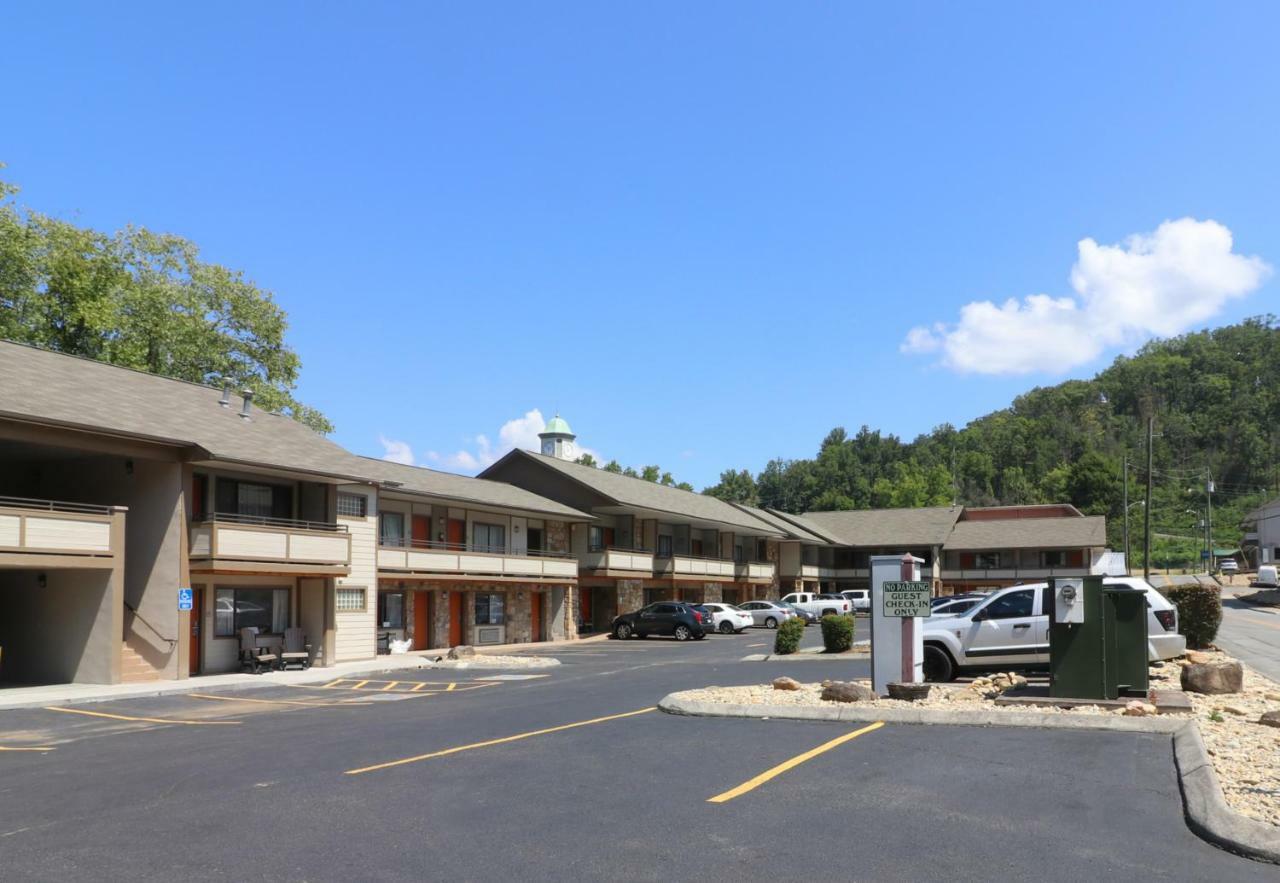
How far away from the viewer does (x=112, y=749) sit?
1376cm

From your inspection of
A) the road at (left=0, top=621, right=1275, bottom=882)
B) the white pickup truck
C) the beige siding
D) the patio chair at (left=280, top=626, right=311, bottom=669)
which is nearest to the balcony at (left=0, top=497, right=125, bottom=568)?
the patio chair at (left=280, top=626, right=311, bottom=669)

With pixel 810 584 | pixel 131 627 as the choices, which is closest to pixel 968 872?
pixel 131 627

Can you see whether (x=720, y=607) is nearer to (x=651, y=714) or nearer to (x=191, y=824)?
(x=651, y=714)

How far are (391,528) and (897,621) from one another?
2362 centimetres

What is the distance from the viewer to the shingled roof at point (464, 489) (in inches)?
1463

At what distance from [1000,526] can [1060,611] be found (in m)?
67.2

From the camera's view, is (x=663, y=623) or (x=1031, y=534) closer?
(x=663, y=623)

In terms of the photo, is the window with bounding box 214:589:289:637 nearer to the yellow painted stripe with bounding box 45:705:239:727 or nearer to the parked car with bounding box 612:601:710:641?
the yellow painted stripe with bounding box 45:705:239:727

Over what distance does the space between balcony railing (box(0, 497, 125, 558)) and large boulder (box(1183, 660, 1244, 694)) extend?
2079 centimetres

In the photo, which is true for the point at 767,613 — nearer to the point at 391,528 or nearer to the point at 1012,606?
the point at 391,528

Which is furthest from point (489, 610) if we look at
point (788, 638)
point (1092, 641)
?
point (1092, 641)

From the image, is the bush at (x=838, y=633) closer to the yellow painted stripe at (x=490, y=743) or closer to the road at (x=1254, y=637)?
the road at (x=1254, y=637)

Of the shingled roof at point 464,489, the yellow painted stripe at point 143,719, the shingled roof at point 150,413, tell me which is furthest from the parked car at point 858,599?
the yellow painted stripe at point 143,719

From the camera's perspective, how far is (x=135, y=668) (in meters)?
24.5
